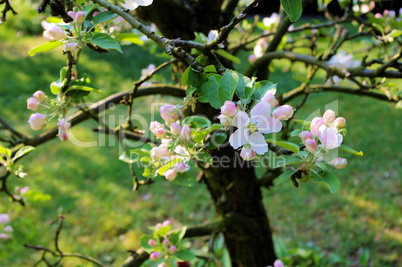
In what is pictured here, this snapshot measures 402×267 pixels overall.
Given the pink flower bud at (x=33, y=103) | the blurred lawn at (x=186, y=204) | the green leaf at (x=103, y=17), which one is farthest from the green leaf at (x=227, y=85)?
the blurred lawn at (x=186, y=204)

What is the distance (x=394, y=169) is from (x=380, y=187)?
0.26 meters

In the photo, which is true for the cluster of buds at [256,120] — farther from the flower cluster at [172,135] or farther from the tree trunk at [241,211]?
the tree trunk at [241,211]

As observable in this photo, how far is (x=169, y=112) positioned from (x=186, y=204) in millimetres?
2129

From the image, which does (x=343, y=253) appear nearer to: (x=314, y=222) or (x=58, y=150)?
(x=314, y=222)

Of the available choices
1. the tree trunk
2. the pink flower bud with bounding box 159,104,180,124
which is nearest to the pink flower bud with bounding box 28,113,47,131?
the pink flower bud with bounding box 159,104,180,124

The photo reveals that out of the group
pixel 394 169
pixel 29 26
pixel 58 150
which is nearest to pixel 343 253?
pixel 394 169

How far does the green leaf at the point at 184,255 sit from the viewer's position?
3.55 ft

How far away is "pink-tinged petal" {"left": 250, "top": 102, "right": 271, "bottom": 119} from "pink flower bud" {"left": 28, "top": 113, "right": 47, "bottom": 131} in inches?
17.0

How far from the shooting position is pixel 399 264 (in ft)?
6.64

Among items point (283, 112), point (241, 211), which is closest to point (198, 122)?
point (283, 112)

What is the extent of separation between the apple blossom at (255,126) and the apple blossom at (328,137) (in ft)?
0.26

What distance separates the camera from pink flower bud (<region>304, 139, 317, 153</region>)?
59 centimetres

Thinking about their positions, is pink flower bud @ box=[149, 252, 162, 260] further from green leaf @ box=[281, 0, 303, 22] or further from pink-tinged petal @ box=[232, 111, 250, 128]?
green leaf @ box=[281, 0, 303, 22]

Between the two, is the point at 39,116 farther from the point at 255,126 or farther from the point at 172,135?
the point at 255,126
